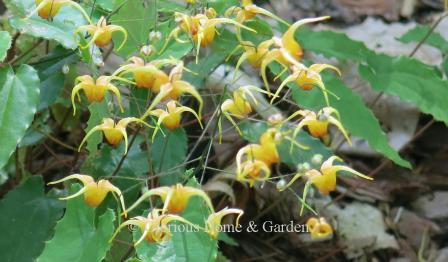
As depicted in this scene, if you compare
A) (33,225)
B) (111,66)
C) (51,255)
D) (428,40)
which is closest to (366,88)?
(428,40)

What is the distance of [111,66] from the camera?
1.45 m

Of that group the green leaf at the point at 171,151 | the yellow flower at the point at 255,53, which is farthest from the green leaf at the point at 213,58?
the yellow flower at the point at 255,53

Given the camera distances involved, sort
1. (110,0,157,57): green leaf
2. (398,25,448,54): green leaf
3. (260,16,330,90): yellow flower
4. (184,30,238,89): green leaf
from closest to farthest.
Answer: (260,16,330,90): yellow flower, (110,0,157,57): green leaf, (184,30,238,89): green leaf, (398,25,448,54): green leaf

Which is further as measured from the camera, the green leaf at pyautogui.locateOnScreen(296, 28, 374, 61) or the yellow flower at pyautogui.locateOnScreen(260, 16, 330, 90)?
the green leaf at pyautogui.locateOnScreen(296, 28, 374, 61)

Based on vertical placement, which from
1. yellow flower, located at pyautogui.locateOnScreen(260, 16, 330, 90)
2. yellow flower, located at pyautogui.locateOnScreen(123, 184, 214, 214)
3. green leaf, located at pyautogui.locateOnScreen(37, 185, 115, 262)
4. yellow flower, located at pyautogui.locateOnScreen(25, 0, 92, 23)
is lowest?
green leaf, located at pyautogui.locateOnScreen(37, 185, 115, 262)

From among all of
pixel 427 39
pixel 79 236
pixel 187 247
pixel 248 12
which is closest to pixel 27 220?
pixel 79 236

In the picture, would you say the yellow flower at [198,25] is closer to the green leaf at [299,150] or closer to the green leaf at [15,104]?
the green leaf at [15,104]

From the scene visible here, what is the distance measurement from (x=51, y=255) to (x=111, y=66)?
61 centimetres

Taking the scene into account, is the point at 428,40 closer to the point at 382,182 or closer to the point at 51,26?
the point at 382,182

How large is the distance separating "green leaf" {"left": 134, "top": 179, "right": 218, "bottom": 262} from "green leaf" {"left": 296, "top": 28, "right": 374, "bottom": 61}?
535 millimetres

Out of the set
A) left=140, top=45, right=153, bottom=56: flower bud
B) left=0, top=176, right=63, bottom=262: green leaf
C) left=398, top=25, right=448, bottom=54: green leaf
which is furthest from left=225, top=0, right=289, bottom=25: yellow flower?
left=398, top=25, right=448, bottom=54: green leaf

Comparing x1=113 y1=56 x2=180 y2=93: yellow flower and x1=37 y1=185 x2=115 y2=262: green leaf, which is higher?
x1=113 y1=56 x2=180 y2=93: yellow flower

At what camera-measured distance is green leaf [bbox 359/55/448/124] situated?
4.27ft

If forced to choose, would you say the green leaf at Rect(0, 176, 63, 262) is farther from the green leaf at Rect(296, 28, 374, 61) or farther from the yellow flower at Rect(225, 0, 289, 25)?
the green leaf at Rect(296, 28, 374, 61)
